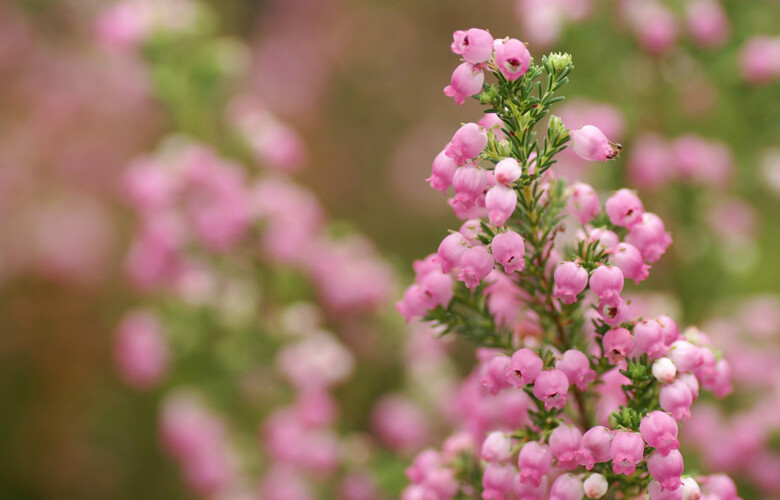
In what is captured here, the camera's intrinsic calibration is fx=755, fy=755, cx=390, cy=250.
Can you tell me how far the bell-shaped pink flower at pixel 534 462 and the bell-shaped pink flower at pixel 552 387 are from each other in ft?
0.16

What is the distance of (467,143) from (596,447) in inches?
11.8

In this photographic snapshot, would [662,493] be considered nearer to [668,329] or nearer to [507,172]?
[668,329]

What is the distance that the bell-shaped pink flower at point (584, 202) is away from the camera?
2.58 ft

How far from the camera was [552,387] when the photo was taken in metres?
0.68

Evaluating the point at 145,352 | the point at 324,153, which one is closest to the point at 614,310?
the point at 145,352

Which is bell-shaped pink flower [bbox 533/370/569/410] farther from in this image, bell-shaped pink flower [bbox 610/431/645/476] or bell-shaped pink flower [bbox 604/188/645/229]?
bell-shaped pink flower [bbox 604/188/645/229]

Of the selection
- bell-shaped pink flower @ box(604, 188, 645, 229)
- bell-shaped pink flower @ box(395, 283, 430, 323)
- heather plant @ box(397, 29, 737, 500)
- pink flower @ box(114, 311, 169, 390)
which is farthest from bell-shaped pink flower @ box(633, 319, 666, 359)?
pink flower @ box(114, 311, 169, 390)

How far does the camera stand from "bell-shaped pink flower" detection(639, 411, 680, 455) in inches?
26.1

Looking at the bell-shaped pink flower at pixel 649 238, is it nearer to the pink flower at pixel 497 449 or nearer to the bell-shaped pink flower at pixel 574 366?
the bell-shaped pink flower at pixel 574 366

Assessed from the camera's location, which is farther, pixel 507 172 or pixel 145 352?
pixel 145 352

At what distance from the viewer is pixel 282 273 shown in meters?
1.64

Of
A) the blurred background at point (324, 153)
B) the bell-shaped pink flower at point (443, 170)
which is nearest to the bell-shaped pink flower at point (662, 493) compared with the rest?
the bell-shaped pink flower at point (443, 170)

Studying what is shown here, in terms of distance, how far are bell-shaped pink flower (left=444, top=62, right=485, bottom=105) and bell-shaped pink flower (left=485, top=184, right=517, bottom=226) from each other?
93 millimetres

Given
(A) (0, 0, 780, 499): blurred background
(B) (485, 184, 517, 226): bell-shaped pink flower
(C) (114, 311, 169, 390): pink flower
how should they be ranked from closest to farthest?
(B) (485, 184, 517, 226): bell-shaped pink flower < (A) (0, 0, 780, 499): blurred background < (C) (114, 311, 169, 390): pink flower
